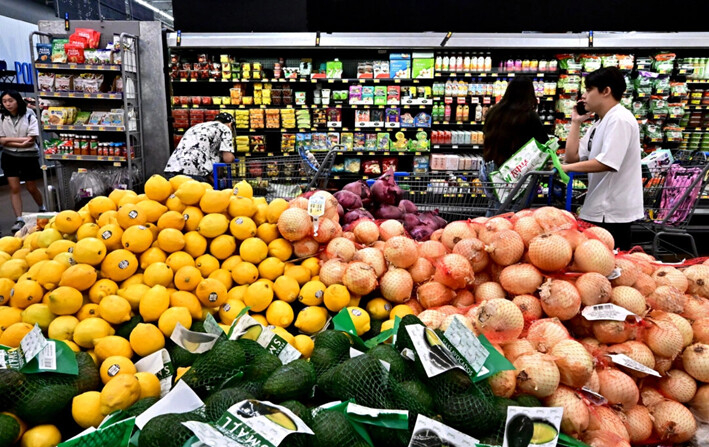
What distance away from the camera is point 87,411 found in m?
1.27

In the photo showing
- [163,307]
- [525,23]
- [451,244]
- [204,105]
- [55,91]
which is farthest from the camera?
[525,23]

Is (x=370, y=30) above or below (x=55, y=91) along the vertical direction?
above

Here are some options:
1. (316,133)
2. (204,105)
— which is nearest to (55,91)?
(204,105)

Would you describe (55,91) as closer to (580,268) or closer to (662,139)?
(580,268)

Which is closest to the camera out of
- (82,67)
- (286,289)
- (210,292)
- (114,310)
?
(114,310)

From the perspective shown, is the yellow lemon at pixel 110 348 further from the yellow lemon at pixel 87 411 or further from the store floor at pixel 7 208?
the store floor at pixel 7 208

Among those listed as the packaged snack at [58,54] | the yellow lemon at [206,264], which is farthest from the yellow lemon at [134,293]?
the packaged snack at [58,54]

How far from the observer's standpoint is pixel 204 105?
21.0 feet

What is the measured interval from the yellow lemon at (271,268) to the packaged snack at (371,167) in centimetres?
464

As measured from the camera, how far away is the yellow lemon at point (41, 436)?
1210mm

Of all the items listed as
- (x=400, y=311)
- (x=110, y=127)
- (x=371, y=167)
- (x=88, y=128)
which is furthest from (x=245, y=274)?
(x=88, y=128)

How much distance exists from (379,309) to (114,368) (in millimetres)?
938

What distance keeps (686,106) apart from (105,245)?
745cm

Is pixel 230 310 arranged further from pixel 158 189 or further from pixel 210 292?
pixel 158 189
